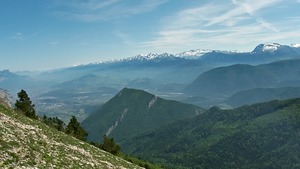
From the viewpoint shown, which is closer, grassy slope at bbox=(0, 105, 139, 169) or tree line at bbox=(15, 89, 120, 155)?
grassy slope at bbox=(0, 105, 139, 169)

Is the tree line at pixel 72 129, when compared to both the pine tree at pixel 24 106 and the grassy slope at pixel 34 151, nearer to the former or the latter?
the pine tree at pixel 24 106

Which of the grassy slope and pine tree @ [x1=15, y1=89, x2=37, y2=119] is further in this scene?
pine tree @ [x1=15, y1=89, x2=37, y2=119]

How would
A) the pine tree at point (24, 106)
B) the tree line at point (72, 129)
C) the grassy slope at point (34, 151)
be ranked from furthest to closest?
the tree line at point (72, 129) → the pine tree at point (24, 106) → the grassy slope at point (34, 151)

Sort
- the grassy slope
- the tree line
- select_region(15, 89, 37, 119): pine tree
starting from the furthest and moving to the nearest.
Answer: the tree line < select_region(15, 89, 37, 119): pine tree < the grassy slope

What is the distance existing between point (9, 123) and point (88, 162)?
13.1 m

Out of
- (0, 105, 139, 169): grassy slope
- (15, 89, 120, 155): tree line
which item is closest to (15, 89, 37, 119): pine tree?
(15, 89, 120, 155): tree line

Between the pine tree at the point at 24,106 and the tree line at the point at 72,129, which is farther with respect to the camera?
the tree line at the point at 72,129

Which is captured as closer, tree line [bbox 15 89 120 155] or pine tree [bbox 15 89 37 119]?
pine tree [bbox 15 89 37 119]

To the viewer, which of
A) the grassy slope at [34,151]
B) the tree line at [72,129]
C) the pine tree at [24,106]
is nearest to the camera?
the grassy slope at [34,151]

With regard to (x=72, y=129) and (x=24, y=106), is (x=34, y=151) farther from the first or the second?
(x=24, y=106)

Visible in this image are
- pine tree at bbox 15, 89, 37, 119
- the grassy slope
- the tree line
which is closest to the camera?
the grassy slope

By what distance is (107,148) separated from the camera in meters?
101

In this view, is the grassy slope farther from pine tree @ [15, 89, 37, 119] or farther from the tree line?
pine tree @ [15, 89, 37, 119]

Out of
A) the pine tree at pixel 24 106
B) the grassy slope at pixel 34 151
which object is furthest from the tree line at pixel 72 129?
the grassy slope at pixel 34 151
